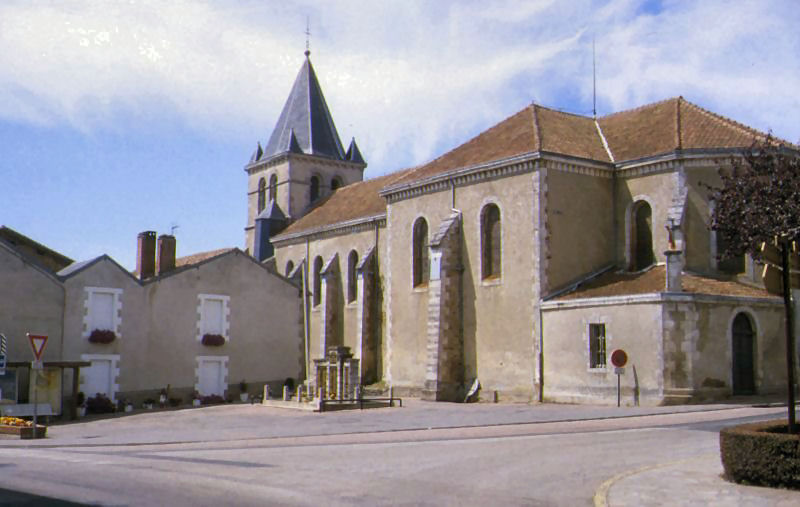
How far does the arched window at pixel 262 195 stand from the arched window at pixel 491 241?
85.9ft

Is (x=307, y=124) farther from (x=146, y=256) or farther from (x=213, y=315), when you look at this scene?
(x=213, y=315)

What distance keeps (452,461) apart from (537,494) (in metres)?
3.43

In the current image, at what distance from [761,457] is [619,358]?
1472cm

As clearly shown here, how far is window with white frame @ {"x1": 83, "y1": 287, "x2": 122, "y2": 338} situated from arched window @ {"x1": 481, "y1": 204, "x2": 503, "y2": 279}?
44.5 ft

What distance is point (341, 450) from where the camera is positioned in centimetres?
1664

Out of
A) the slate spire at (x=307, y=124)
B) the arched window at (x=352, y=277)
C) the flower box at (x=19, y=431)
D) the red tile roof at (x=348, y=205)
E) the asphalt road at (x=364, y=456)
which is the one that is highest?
the slate spire at (x=307, y=124)

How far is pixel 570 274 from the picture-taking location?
30891 millimetres

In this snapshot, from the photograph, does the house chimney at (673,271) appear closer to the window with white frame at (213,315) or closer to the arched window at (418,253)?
the arched window at (418,253)

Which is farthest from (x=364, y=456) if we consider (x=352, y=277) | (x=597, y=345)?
(x=352, y=277)

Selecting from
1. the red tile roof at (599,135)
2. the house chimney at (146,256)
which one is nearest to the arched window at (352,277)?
the red tile roof at (599,135)

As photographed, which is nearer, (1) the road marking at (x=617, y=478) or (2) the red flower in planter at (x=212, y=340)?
(1) the road marking at (x=617, y=478)

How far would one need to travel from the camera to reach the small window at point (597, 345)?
28.2 m

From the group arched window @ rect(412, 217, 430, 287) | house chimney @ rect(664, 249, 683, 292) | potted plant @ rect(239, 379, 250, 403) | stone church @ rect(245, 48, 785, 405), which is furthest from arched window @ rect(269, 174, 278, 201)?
house chimney @ rect(664, 249, 683, 292)

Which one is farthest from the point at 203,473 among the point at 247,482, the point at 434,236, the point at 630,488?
the point at 434,236
